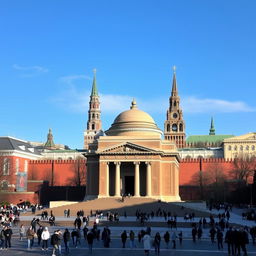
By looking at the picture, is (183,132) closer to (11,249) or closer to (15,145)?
(15,145)

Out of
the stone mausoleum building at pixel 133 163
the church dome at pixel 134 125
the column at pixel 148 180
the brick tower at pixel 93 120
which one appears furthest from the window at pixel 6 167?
the brick tower at pixel 93 120

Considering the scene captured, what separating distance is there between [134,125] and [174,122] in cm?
10944

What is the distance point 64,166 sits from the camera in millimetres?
104875

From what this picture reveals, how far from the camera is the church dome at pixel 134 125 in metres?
73.8

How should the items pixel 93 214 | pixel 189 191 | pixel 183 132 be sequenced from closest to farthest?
pixel 93 214
pixel 189 191
pixel 183 132

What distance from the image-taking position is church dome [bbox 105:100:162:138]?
242ft

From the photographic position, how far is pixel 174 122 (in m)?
182

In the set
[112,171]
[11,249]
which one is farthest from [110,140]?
[11,249]

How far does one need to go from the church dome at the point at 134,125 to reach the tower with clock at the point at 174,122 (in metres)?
103

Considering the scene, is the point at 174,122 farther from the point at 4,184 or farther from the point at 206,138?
the point at 4,184

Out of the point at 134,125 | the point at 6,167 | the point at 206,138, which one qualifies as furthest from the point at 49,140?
the point at 134,125

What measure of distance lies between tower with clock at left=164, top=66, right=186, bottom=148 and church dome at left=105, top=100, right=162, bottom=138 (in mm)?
102630

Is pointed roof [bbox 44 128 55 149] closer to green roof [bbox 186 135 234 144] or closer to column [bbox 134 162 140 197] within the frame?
green roof [bbox 186 135 234 144]

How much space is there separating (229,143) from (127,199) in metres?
88.7
